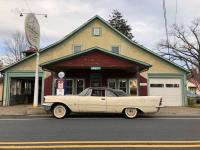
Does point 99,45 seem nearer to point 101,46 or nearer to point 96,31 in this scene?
point 101,46

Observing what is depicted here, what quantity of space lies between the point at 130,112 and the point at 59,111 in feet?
11.6

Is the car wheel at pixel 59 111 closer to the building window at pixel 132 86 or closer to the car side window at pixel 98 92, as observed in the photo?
the car side window at pixel 98 92

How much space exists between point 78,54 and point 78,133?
38.1 ft

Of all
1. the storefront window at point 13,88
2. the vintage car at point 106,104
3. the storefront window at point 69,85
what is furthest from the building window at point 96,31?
the vintage car at point 106,104

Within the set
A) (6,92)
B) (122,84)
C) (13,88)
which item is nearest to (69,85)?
(122,84)

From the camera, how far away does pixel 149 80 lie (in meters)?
27.5

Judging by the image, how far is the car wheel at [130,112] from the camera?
16.1m

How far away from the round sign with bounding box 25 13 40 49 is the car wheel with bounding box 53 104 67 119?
7.23 m

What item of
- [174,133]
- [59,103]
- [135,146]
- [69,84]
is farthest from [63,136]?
[69,84]

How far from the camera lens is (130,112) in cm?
1620

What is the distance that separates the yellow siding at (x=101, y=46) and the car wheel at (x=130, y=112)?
11.8m

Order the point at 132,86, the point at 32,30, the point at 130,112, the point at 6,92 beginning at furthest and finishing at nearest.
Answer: the point at 6,92 < the point at 132,86 < the point at 32,30 < the point at 130,112

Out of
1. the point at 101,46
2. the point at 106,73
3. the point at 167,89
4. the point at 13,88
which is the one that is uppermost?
the point at 101,46

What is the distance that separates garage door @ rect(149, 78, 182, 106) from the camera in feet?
89.0
